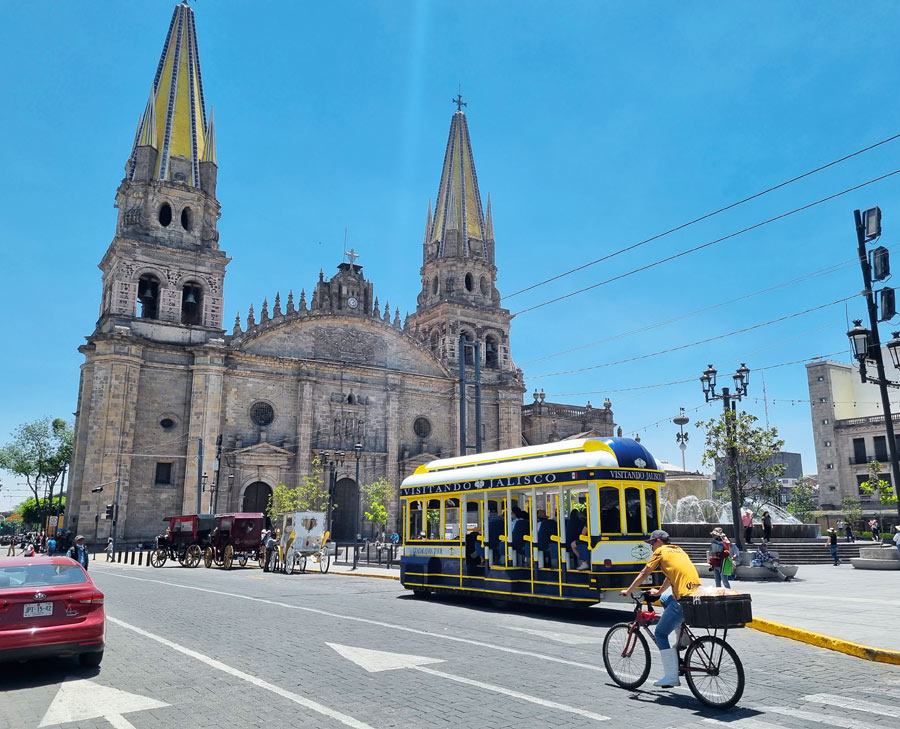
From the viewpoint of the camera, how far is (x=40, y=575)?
27.3 ft

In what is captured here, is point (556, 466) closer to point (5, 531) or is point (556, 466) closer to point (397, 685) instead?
point (397, 685)

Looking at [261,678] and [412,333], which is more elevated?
[412,333]

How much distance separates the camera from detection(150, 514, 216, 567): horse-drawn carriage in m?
30.0

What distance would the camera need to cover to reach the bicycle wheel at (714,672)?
254 inches

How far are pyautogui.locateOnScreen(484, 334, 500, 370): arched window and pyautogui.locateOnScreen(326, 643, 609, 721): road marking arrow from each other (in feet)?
151

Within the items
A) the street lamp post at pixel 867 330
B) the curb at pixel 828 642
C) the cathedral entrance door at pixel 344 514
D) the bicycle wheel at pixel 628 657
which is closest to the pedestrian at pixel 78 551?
the bicycle wheel at pixel 628 657

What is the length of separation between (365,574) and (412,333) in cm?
2978

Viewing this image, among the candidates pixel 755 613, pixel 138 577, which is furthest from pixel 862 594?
pixel 138 577

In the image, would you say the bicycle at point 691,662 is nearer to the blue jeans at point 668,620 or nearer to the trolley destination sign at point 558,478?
the blue jeans at point 668,620

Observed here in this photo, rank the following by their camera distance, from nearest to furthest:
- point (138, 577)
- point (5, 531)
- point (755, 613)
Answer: point (755, 613)
point (138, 577)
point (5, 531)

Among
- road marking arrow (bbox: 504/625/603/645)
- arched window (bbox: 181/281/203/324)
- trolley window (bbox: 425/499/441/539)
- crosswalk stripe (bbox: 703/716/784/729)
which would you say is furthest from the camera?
arched window (bbox: 181/281/203/324)

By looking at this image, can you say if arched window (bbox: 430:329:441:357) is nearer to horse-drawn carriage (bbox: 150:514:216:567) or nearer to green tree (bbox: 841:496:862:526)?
horse-drawn carriage (bbox: 150:514:216:567)

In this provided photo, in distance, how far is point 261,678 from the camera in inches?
301

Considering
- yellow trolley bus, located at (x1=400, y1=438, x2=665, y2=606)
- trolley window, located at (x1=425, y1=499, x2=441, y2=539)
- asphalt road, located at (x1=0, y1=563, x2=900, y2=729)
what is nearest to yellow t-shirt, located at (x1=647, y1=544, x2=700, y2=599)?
asphalt road, located at (x1=0, y1=563, x2=900, y2=729)
